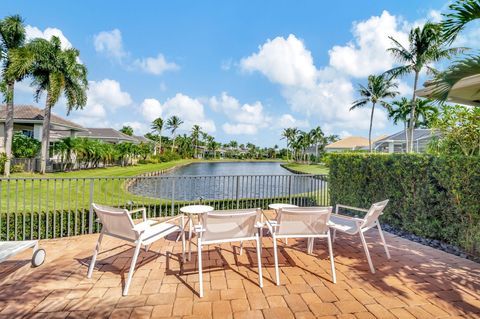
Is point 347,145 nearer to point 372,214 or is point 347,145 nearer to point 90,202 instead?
point 372,214

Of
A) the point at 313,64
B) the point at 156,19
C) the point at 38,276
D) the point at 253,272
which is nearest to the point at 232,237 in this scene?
the point at 253,272

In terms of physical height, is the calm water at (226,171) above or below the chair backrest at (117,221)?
below

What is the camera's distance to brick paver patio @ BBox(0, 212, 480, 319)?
7.56ft

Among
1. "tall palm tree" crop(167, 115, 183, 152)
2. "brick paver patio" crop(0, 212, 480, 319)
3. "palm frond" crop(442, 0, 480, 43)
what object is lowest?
"brick paver patio" crop(0, 212, 480, 319)

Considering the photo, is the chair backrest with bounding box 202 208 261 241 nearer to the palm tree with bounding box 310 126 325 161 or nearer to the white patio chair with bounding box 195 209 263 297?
the white patio chair with bounding box 195 209 263 297

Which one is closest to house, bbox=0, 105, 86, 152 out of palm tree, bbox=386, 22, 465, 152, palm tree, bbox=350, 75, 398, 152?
palm tree, bbox=386, 22, 465, 152

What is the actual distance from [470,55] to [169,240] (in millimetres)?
4516

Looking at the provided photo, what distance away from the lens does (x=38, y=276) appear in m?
2.93

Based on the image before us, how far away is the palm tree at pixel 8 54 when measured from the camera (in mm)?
14750

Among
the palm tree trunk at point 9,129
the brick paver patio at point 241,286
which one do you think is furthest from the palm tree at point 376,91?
the palm tree trunk at point 9,129

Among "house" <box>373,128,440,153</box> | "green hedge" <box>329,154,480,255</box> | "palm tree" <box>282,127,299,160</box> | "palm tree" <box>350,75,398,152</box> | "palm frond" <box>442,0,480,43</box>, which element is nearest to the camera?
"palm frond" <box>442,0,480,43</box>

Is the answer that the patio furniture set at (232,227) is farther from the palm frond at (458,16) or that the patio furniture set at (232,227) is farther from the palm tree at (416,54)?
the palm tree at (416,54)

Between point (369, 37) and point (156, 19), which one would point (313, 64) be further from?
point (156, 19)

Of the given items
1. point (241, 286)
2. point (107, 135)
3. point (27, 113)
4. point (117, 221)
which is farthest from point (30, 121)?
point (241, 286)
